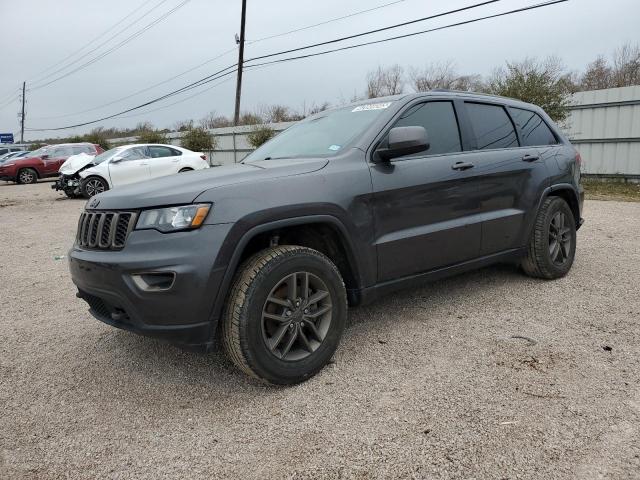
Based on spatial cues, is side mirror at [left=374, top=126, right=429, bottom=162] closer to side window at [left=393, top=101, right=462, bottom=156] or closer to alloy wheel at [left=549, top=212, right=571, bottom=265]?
side window at [left=393, top=101, right=462, bottom=156]

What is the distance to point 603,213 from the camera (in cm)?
902

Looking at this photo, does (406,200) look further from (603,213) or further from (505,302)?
(603,213)

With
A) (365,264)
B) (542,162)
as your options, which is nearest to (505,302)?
(542,162)

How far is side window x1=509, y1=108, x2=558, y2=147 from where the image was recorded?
461cm

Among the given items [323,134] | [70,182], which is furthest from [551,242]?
[70,182]

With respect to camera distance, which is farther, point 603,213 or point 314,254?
point 603,213

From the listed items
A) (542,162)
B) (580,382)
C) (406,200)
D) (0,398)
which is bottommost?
(0,398)

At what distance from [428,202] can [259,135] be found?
18533 mm

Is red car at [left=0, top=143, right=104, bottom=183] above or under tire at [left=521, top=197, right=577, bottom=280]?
above

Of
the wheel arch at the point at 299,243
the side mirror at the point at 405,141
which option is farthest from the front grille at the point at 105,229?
the side mirror at the point at 405,141

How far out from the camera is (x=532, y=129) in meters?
4.71

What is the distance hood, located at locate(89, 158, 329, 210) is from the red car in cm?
2108

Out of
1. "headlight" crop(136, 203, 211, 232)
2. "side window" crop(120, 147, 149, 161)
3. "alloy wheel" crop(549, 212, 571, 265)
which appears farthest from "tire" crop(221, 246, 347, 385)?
"side window" crop(120, 147, 149, 161)

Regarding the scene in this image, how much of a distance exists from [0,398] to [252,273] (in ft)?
5.61
